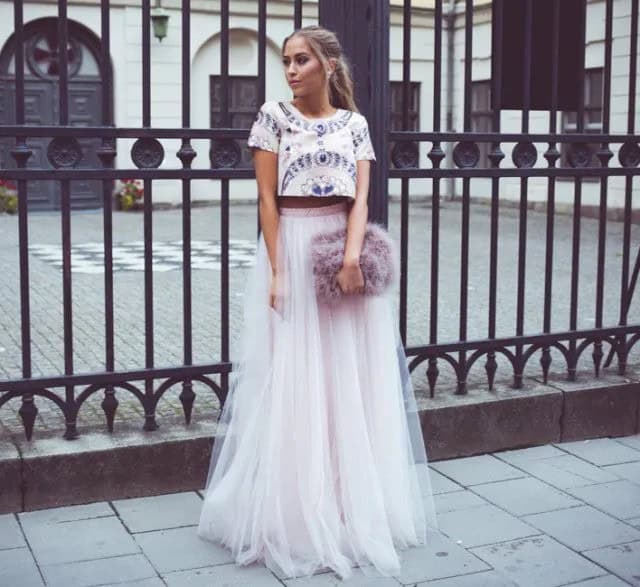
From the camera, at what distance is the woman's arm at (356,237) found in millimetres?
3490

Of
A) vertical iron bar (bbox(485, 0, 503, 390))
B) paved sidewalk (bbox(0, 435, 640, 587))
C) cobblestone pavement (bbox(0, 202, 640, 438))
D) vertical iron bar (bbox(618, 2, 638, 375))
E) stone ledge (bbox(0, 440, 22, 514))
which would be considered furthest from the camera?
cobblestone pavement (bbox(0, 202, 640, 438))

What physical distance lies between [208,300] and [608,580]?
19.6ft

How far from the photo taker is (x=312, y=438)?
3531 millimetres

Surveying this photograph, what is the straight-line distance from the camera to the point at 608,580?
3.35 metres

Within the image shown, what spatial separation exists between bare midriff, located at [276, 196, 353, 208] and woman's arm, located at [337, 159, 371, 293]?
0.05m

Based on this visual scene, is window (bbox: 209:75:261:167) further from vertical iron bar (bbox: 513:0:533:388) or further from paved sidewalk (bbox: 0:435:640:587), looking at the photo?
paved sidewalk (bbox: 0:435:640:587)

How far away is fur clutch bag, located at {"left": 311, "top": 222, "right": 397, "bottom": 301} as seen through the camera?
3500mm

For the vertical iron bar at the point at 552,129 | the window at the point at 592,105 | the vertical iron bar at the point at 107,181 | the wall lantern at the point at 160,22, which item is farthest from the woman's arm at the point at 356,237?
the wall lantern at the point at 160,22

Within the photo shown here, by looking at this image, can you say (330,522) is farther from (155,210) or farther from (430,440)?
(155,210)

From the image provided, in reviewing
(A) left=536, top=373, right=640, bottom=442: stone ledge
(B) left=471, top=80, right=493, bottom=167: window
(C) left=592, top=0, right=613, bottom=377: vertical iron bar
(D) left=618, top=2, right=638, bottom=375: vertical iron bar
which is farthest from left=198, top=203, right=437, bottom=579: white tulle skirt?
(B) left=471, top=80, right=493, bottom=167: window

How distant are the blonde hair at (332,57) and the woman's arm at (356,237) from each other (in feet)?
0.81

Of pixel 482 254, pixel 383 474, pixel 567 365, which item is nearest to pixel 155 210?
pixel 482 254

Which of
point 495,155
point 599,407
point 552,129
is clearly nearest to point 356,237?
point 495,155

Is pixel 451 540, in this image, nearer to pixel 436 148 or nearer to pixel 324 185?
pixel 324 185
